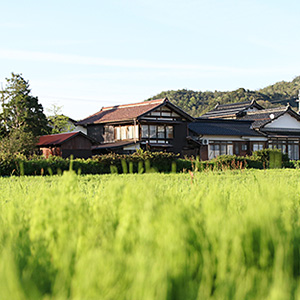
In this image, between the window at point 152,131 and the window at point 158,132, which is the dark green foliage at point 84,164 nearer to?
the window at point 158,132

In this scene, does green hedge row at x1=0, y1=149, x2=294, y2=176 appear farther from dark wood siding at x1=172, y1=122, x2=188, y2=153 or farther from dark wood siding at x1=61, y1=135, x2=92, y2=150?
dark wood siding at x1=172, y1=122, x2=188, y2=153

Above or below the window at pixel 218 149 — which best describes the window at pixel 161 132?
above

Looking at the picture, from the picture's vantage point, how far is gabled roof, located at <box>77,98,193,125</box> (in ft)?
113

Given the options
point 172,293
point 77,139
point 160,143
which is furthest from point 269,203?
point 160,143

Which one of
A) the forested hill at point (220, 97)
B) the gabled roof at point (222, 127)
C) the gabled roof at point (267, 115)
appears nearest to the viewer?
the gabled roof at point (222, 127)

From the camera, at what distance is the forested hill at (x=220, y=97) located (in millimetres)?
72312

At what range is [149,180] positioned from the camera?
4602mm

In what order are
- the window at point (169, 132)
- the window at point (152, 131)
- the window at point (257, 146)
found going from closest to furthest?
the window at point (152, 131), the window at point (169, 132), the window at point (257, 146)

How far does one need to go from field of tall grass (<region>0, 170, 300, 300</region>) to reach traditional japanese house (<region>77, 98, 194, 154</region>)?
28638 mm

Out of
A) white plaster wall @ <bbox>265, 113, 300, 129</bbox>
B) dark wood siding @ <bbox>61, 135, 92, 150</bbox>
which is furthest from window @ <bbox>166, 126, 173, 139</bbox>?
white plaster wall @ <bbox>265, 113, 300, 129</bbox>

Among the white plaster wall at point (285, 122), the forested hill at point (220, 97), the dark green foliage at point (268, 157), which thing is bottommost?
the dark green foliage at point (268, 157)

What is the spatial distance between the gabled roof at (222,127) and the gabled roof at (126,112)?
8.25ft

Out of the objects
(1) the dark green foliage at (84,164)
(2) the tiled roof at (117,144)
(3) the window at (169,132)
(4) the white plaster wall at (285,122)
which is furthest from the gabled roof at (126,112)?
(4) the white plaster wall at (285,122)

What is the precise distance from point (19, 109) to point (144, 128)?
9351 millimetres
